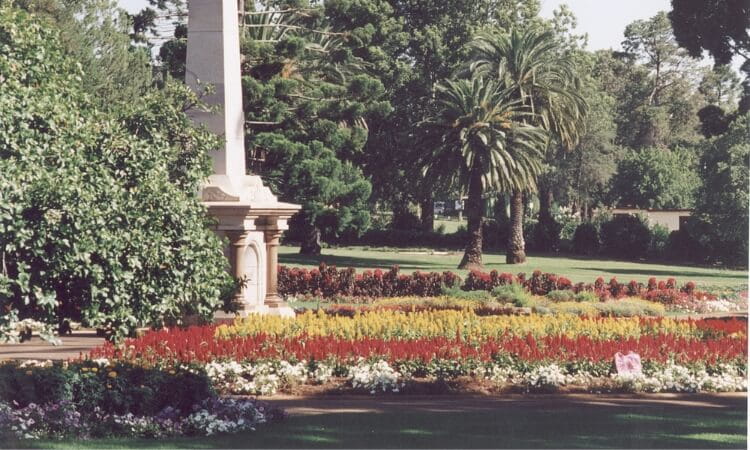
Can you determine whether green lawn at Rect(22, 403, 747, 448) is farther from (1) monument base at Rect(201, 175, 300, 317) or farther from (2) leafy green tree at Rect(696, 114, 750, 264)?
(2) leafy green tree at Rect(696, 114, 750, 264)

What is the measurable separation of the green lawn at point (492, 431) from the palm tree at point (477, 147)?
90.4 ft

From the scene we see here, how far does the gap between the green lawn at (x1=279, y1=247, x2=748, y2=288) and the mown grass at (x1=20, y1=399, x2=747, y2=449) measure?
24879 mm

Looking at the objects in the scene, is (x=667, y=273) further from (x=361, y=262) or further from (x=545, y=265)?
(x=361, y=262)

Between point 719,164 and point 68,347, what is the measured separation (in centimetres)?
3379

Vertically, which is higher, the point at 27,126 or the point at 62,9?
the point at 62,9

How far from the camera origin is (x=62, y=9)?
94.6ft

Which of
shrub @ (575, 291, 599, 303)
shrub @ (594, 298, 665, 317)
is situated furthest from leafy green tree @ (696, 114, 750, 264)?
shrub @ (594, 298, 665, 317)

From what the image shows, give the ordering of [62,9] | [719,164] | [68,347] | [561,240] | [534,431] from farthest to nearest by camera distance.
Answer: [561,240]
[719,164]
[62,9]
[68,347]
[534,431]

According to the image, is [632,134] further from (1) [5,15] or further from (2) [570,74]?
(1) [5,15]

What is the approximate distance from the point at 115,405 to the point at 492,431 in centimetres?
314

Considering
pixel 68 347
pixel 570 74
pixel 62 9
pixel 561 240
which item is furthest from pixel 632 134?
pixel 68 347

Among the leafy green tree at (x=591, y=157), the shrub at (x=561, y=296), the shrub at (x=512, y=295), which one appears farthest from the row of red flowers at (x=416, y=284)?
the leafy green tree at (x=591, y=157)

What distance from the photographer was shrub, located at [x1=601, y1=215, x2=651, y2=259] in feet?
173

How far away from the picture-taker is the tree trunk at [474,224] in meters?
38.8
